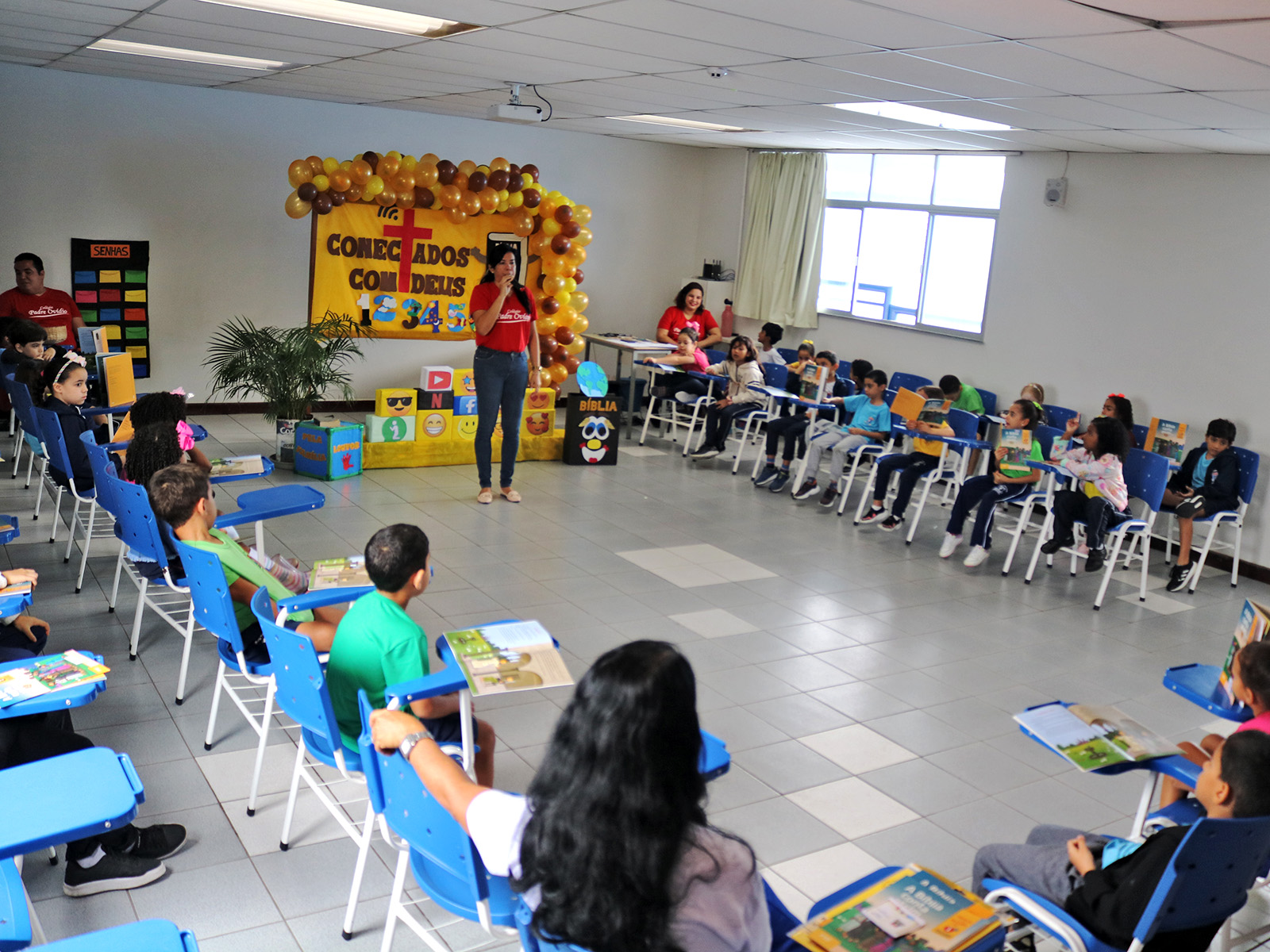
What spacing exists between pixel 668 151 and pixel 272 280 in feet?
16.2

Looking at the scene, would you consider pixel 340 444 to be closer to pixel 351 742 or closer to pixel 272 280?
pixel 272 280

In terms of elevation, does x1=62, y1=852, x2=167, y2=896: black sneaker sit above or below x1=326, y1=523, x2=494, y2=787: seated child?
below

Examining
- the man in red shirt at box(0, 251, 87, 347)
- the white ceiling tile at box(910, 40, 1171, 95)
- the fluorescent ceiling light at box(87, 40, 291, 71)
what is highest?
the fluorescent ceiling light at box(87, 40, 291, 71)

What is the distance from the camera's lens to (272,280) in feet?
32.3

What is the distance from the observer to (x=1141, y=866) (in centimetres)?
235

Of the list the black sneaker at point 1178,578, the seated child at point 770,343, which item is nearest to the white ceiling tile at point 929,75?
the black sneaker at point 1178,578

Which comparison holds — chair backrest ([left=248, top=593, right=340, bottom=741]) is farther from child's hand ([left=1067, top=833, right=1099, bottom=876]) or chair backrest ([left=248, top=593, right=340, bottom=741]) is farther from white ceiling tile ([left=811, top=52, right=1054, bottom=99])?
white ceiling tile ([left=811, top=52, right=1054, bottom=99])

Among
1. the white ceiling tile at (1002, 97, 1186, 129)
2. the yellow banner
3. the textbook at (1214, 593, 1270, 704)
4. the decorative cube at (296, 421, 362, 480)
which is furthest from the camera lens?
the yellow banner

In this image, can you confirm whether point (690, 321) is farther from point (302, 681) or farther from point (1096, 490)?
point (302, 681)

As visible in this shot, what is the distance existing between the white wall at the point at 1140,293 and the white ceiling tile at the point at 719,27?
4.54 m

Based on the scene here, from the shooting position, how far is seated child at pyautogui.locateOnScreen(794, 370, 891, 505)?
8.19 m

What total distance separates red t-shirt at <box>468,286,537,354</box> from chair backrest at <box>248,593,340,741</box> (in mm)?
4528

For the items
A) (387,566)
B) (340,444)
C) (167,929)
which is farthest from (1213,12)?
(340,444)

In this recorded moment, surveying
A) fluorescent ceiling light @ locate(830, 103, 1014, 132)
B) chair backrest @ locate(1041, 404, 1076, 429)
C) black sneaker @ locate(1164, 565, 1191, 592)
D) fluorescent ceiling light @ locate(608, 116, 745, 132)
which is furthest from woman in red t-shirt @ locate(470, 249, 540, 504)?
black sneaker @ locate(1164, 565, 1191, 592)
